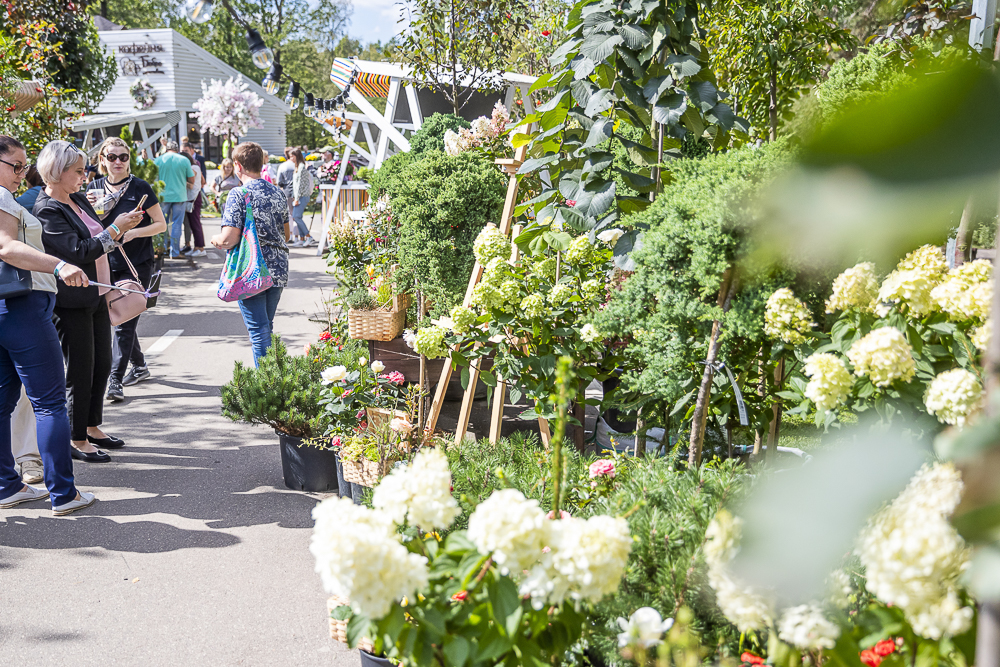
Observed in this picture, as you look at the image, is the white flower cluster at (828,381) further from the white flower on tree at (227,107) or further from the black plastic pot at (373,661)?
the white flower on tree at (227,107)

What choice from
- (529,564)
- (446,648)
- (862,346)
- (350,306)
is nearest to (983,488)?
(529,564)

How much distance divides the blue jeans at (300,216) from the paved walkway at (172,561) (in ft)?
26.3

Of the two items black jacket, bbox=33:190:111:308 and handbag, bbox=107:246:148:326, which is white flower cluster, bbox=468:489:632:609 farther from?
handbag, bbox=107:246:148:326

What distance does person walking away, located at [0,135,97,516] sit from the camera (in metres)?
3.07

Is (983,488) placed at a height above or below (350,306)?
above

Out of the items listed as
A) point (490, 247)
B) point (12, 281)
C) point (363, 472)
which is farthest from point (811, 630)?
point (12, 281)

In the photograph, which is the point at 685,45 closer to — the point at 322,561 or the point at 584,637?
the point at 584,637

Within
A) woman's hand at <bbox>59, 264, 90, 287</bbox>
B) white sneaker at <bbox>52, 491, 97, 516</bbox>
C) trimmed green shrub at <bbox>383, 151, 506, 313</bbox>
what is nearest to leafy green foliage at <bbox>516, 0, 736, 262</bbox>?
trimmed green shrub at <bbox>383, 151, 506, 313</bbox>

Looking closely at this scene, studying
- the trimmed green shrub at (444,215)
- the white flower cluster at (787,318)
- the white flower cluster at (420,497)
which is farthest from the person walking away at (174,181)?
the white flower cluster at (420,497)

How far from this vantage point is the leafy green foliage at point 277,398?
3.54 m

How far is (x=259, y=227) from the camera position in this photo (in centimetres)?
432

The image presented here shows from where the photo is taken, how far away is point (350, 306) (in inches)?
177

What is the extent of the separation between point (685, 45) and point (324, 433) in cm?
224

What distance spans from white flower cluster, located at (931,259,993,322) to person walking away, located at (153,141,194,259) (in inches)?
375
